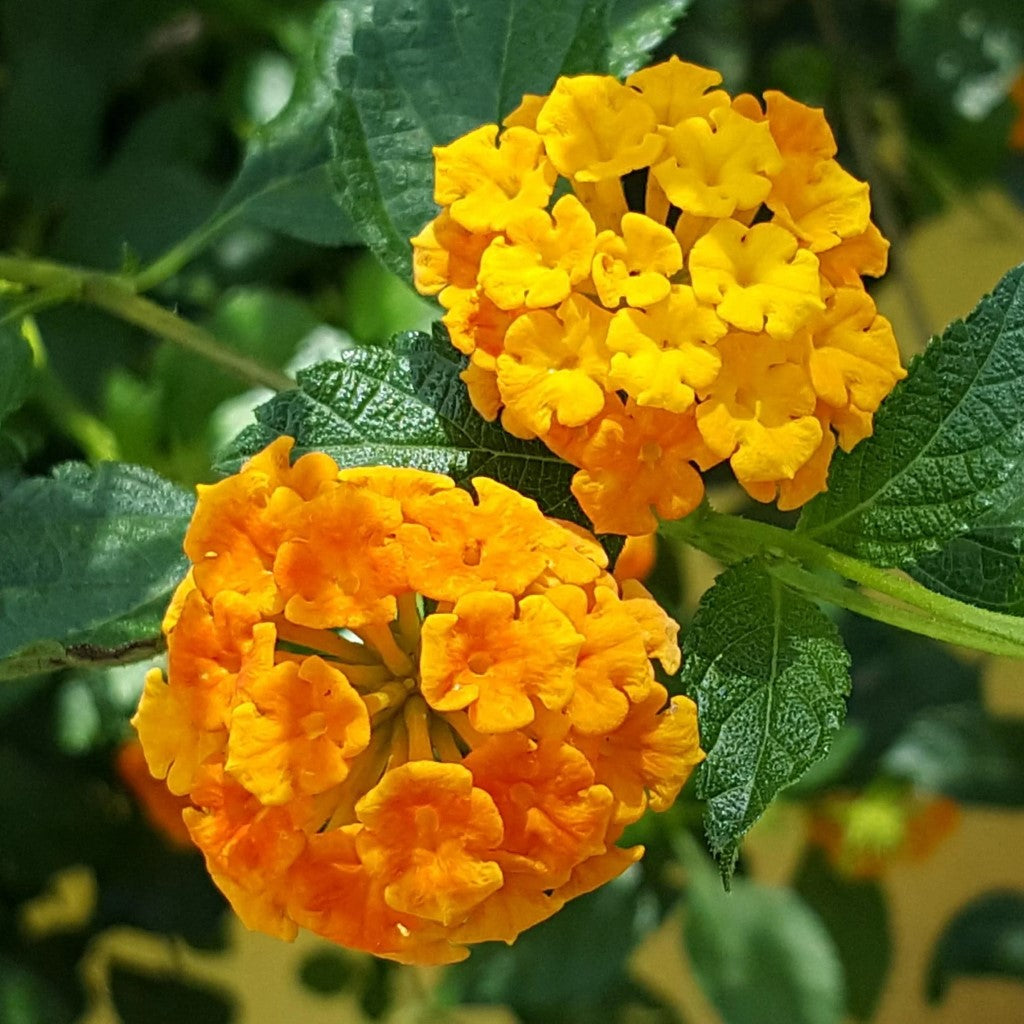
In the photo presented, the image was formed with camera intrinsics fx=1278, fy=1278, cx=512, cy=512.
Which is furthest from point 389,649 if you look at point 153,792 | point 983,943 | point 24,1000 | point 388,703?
point 983,943

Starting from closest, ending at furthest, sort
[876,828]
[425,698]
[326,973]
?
[425,698], [876,828], [326,973]

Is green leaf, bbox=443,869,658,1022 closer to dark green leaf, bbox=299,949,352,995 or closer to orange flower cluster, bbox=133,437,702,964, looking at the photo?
dark green leaf, bbox=299,949,352,995

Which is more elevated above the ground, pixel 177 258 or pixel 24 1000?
pixel 177 258

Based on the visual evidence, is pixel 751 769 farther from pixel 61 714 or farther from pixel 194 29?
pixel 194 29

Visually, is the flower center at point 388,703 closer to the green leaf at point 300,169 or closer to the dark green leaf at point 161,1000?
the green leaf at point 300,169

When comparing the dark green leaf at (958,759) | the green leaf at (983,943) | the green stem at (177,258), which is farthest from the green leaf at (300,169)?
the green leaf at (983,943)

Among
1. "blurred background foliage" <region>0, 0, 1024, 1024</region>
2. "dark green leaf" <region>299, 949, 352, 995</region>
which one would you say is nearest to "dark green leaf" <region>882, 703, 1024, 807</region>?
"blurred background foliage" <region>0, 0, 1024, 1024</region>

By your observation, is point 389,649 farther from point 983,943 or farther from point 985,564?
point 983,943
